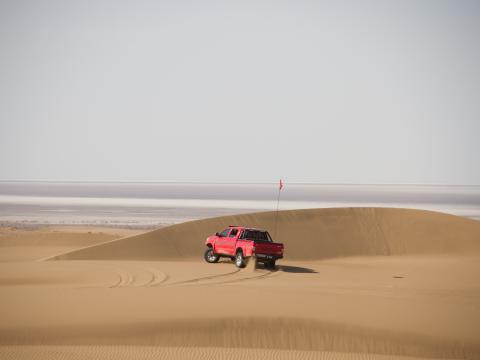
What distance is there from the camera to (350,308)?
20.4 m

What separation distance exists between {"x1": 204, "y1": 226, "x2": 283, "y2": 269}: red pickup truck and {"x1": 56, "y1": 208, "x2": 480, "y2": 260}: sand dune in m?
4.44

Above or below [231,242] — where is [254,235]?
above

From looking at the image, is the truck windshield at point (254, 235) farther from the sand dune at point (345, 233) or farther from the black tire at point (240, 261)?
the sand dune at point (345, 233)

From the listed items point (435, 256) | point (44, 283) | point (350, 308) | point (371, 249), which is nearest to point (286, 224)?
point (371, 249)

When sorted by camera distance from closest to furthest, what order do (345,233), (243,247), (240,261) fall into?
(243,247) → (240,261) → (345,233)

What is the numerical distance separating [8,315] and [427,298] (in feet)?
38.1

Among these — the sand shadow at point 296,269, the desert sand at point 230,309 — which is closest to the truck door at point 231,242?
the desert sand at point 230,309

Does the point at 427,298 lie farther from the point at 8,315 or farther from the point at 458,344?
the point at 8,315

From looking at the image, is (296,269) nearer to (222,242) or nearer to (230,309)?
(222,242)

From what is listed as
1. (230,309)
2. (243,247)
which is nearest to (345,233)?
(243,247)

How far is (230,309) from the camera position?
64.2 ft

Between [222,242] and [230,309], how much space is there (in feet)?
48.7

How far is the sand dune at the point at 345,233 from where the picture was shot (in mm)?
40531

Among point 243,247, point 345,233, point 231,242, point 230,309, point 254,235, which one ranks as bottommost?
point 230,309
